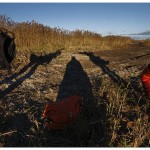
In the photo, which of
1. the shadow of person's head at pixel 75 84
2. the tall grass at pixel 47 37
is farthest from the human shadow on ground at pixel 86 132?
the tall grass at pixel 47 37

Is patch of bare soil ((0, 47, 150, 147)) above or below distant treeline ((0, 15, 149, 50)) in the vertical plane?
below

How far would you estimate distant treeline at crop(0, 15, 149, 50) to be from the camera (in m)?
13.2

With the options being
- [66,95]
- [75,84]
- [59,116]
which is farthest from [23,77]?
[59,116]

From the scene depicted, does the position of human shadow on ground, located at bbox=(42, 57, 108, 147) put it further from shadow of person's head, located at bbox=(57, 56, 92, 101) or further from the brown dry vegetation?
shadow of person's head, located at bbox=(57, 56, 92, 101)

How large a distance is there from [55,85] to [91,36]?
14707 mm

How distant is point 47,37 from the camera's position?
15.6m

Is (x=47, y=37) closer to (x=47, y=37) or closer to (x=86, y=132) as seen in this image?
(x=47, y=37)

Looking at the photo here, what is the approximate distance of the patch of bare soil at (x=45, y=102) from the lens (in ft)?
11.3

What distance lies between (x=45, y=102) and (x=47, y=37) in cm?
1085

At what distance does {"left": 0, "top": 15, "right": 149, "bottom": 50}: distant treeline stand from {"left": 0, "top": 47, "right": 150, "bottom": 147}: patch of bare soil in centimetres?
353

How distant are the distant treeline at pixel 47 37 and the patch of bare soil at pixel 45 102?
3528 mm

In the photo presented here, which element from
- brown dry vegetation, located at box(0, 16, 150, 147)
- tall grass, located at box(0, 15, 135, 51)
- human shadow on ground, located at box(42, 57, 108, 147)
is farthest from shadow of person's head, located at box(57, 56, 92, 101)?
tall grass, located at box(0, 15, 135, 51)

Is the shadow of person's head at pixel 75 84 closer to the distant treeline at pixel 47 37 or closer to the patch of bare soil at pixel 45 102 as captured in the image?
the patch of bare soil at pixel 45 102

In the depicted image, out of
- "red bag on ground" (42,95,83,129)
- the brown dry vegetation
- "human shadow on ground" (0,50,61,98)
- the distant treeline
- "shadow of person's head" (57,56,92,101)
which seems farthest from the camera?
the distant treeline
